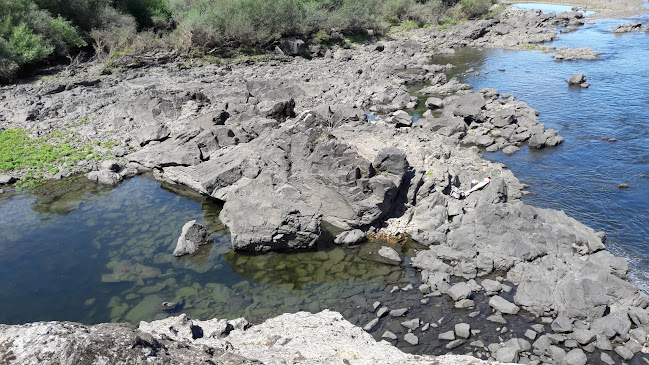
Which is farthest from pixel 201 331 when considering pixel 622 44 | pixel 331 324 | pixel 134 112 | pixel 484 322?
pixel 622 44

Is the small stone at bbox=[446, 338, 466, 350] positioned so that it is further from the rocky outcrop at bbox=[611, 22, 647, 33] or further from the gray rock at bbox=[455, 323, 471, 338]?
the rocky outcrop at bbox=[611, 22, 647, 33]

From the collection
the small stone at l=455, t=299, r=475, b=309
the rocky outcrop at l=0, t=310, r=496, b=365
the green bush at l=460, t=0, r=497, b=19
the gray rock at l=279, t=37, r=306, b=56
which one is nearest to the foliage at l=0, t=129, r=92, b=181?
the rocky outcrop at l=0, t=310, r=496, b=365

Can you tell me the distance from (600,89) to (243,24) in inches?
1531

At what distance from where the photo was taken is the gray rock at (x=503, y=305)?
15.1 meters

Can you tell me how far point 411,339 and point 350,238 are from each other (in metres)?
6.14

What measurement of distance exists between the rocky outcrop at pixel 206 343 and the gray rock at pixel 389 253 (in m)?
4.95

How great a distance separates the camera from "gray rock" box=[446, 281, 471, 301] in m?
15.7

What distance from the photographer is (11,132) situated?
3058cm

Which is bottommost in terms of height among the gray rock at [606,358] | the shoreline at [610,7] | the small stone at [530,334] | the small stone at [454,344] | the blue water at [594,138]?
the shoreline at [610,7]

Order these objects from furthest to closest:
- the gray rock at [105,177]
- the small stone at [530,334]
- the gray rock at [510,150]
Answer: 1. the gray rock at [510,150]
2. the gray rock at [105,177]
3. the small stone at [530,334]

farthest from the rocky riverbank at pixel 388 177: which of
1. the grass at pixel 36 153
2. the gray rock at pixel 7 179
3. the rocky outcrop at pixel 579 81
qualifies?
the rocky outcrop at pixel 579 81

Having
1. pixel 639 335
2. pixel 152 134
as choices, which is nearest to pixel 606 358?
pixel 639 335

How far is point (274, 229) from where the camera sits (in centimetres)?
1872

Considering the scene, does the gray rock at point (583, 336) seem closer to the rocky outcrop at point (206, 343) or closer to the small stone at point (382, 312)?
the rocky outcrop at point (206, 343)
